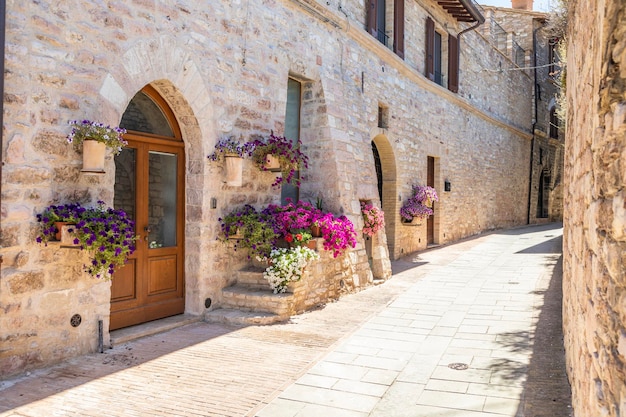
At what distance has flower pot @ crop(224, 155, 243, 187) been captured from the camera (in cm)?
595

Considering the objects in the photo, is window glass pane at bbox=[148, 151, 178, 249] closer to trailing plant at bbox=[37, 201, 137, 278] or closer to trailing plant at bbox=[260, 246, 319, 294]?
trailing plant at bbox=[37, 201, 137, 278]

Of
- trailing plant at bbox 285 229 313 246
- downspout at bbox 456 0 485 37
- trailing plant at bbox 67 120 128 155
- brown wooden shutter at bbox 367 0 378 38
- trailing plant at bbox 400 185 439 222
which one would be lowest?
trailing plant at bbox 285 229 313 246

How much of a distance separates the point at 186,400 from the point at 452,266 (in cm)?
734

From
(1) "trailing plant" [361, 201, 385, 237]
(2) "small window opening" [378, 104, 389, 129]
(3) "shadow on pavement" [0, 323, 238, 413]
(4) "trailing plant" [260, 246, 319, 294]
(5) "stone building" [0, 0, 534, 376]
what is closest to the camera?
(3) "shadow on pavement" [0, 323, 238, 413]

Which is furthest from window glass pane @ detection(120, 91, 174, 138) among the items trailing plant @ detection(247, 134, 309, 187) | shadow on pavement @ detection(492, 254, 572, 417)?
shadow on pavement @ detection(492, 254, 572, 417)

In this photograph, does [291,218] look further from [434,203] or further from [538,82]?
[538,82]

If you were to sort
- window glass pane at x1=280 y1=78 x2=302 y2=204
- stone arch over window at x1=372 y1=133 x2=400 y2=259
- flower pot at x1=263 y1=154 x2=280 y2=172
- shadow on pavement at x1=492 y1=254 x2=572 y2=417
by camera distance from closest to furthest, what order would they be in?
shadow on pavement at x1=492 y1=254 x2=572 y2=417, flower pot at x1=263 y1=154 x2=280 y2=172, window glass pane at x1=280 y1=78 x2=302 y2=204, stone arch over window at x1=372 y1=133 x2=400 y2=259

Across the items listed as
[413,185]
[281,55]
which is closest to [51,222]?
[281,55]

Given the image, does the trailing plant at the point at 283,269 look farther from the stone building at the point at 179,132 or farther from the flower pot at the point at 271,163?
the flower pot at the point at 271,163

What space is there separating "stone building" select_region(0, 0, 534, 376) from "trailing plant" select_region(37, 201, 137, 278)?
0.11m

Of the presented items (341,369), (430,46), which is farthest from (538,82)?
(341,369)

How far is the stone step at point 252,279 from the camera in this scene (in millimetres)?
6262

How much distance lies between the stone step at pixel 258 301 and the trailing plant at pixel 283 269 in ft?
0.45

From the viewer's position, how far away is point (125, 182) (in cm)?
543
